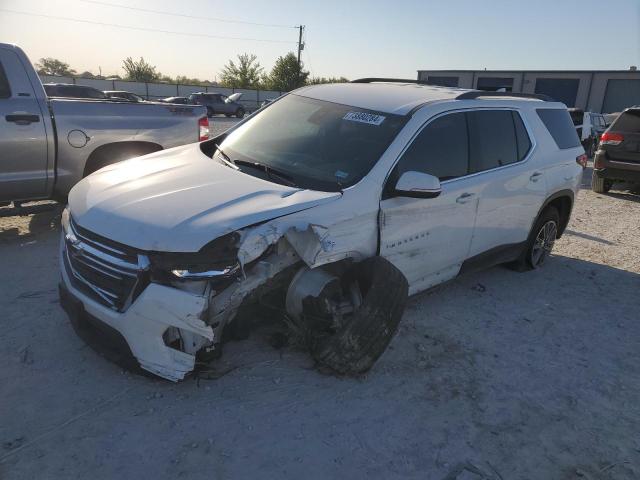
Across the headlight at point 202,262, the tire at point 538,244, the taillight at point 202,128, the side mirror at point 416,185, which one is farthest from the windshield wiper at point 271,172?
the taillight at point 202,128

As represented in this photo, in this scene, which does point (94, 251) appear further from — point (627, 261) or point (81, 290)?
point (627, 261)

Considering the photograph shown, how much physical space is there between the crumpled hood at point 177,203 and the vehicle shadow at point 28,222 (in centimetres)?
208

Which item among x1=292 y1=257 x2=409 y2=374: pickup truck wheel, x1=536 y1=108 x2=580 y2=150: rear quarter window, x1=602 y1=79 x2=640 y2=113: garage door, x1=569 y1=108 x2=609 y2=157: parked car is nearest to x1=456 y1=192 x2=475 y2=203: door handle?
x1=292 y1=257 x2=409 y2=374: pickup truck wheel

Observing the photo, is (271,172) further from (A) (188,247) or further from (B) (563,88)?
(B) (563,88)

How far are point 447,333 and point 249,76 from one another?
70.3 meters

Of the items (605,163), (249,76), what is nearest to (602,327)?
(605,163)

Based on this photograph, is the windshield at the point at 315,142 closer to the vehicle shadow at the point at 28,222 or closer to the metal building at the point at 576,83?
the vehicle shadow at the point at 28,222

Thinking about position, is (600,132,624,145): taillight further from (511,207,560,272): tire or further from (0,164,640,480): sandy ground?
(0,164,640,480): sandy ground

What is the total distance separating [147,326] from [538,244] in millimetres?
4460

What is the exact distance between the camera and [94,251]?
2.90 metres

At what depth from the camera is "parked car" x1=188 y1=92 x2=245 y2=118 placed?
3484 cm

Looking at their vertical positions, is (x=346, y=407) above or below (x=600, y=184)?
below

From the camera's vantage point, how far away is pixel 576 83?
36.9 metres

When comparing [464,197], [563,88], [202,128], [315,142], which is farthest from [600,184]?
[563,88]
